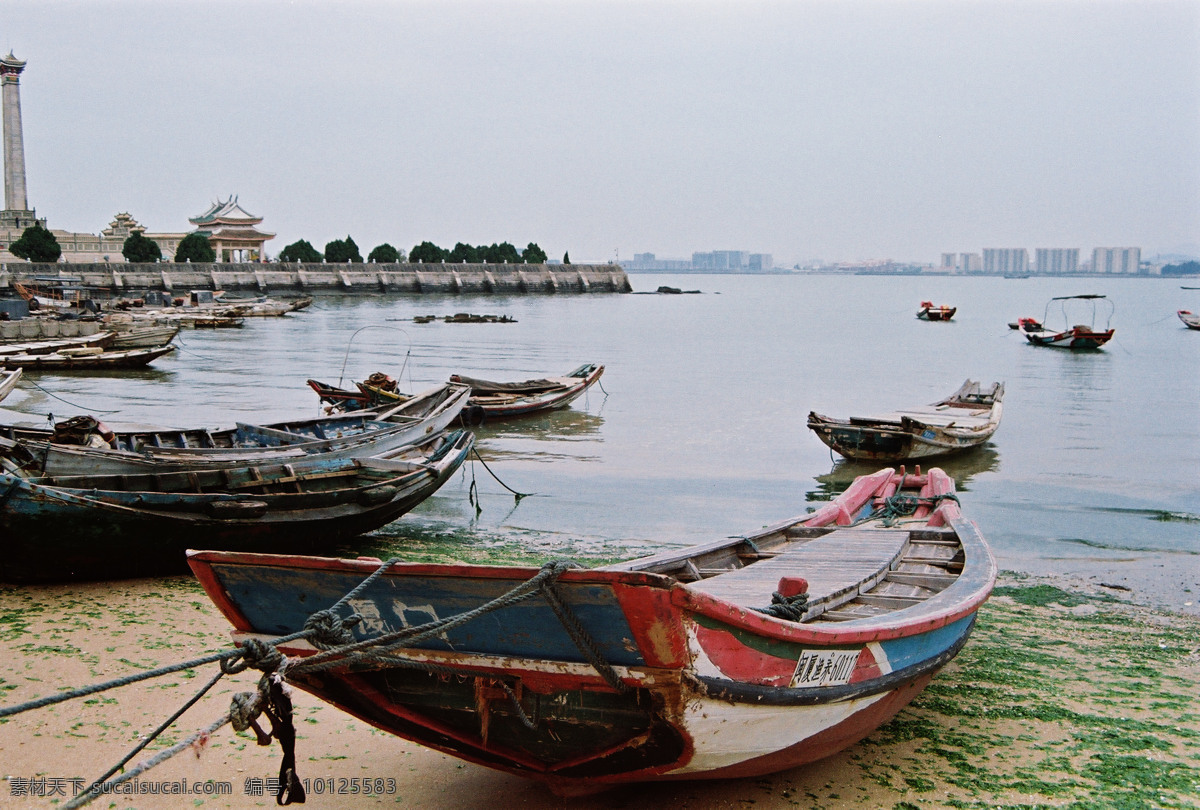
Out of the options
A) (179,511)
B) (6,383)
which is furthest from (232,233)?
(179,511)

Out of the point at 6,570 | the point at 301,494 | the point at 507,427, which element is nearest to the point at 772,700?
the point at 301,494

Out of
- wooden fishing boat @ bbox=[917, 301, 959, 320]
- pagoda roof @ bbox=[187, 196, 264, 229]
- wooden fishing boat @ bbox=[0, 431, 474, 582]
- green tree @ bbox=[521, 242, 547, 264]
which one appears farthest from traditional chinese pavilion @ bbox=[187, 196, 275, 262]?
wooden fishing boat @ bbox=[0, 431, 474, 582]

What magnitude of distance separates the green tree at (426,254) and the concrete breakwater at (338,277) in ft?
21.1

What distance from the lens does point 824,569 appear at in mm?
5715

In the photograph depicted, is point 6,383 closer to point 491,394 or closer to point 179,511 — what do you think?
point 491,394

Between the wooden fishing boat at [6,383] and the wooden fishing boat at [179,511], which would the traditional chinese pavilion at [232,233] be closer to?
the wooden fishing boat at [6,383]

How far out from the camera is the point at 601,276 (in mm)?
101500

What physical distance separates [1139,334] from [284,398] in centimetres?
5265

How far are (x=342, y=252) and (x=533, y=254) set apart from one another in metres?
21.7

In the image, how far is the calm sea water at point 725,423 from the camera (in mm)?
11547

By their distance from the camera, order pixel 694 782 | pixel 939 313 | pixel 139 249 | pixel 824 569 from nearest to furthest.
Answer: pixel 694 782 → pixel 824 569 → pixel 939 313 → pixel 139 249

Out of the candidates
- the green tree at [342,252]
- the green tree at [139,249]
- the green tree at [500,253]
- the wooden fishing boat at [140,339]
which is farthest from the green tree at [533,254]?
the wooden fishing boat at [140,339]

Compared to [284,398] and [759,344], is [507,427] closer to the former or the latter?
[284,398]

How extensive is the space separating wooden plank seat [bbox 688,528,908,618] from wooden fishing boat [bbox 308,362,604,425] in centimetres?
1080
